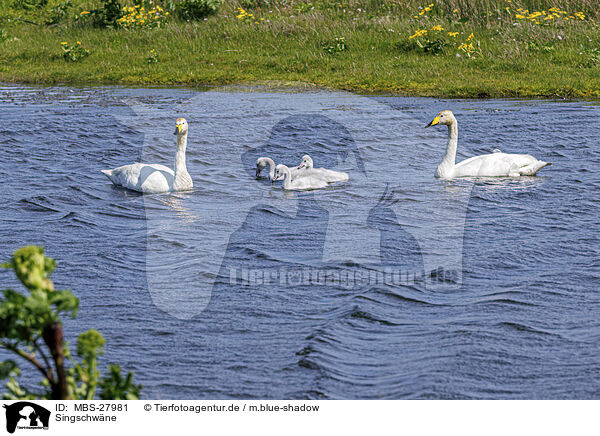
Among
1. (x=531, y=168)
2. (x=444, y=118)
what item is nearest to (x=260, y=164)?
(x=444, y=118)

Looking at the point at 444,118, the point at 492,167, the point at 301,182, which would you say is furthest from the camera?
the point at 444,118

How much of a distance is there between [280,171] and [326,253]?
11.3ft

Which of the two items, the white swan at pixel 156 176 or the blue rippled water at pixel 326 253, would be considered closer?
the blue rippled water at pixel 326 253

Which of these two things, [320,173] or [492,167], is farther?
[492,167]

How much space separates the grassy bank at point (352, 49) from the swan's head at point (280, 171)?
7317 mm

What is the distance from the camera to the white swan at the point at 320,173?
11.2 metres

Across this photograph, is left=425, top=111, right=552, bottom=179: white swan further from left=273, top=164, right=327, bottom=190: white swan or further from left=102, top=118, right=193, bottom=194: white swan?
left=102, top=118, right=193, bottom=194: white swan

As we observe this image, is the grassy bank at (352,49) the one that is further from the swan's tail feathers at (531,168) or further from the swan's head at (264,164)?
the swan's head at (264,164)

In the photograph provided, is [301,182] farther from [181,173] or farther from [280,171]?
[181,173]

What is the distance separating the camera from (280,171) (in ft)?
37.2

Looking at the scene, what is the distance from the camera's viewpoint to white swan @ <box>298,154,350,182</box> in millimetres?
11169
